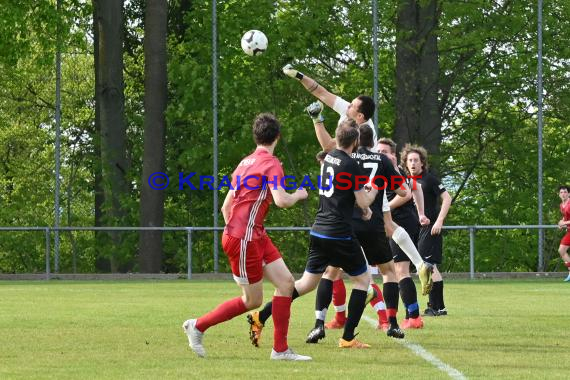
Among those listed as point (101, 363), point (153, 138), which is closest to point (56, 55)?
point (153, 138)

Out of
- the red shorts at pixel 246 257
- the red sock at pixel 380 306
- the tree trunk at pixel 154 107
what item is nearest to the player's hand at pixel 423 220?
the red sock at pixel 380 306

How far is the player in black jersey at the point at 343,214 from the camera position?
10.5m

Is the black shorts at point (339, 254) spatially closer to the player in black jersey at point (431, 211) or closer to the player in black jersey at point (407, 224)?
the player in black jersey at point (407, 224)

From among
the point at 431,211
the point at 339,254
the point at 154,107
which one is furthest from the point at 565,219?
the point at 339,254

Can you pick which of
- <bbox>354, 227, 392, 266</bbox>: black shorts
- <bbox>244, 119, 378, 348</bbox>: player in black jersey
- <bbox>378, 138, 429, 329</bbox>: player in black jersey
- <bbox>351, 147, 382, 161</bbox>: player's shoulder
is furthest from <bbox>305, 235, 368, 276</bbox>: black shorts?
<bbox>378, 138, 429, 329</bbox>: player in black jersey

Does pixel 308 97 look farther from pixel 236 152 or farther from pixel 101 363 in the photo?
Answer: pixel 101 363

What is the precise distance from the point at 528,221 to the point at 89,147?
13.1 m

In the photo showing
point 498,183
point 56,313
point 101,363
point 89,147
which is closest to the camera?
point 101,363

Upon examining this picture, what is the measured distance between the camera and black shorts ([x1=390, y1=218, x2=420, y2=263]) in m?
13.7

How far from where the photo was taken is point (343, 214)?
10617 mm

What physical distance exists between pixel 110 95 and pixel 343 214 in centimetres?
2242

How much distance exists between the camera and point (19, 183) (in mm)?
43781

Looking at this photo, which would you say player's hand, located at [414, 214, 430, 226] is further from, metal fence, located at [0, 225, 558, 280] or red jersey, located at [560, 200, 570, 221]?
red jersey, located at [560, 200, 570, 221]

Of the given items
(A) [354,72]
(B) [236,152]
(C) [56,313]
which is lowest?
(C) [56,313]
